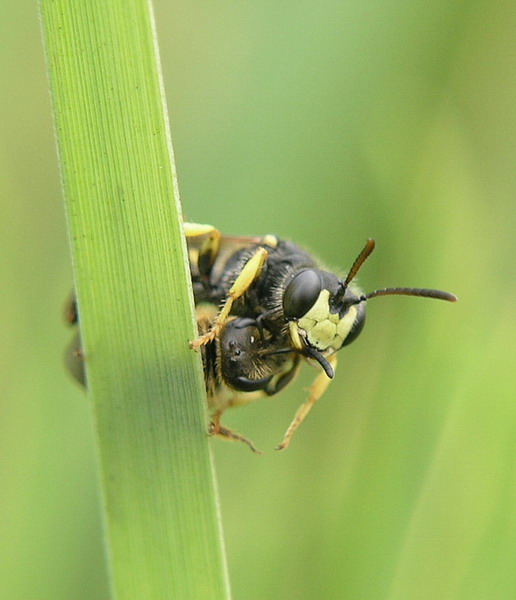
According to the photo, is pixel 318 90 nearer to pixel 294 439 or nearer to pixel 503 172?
pixel 503 172

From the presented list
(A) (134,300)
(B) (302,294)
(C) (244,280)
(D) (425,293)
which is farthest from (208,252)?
(A) (134,300)

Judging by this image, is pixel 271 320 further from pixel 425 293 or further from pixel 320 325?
pixel 425 293

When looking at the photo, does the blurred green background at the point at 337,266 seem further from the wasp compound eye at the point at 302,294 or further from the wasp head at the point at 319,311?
the wasp compound eye at the point at 302,294

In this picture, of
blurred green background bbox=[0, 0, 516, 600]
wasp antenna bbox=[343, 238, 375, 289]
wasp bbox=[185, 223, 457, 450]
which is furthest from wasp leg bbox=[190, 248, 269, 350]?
blurred green background bbox=[0, 0, 516, 600]

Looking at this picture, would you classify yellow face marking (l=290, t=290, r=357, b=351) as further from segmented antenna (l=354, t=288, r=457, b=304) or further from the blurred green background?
the blurred green background

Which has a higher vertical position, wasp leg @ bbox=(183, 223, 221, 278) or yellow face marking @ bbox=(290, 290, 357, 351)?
wasp leg @ bbox=(183, 223, 221, 278)

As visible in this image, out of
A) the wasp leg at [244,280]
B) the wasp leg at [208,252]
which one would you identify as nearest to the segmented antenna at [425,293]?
the wasp leg at [244,280]
